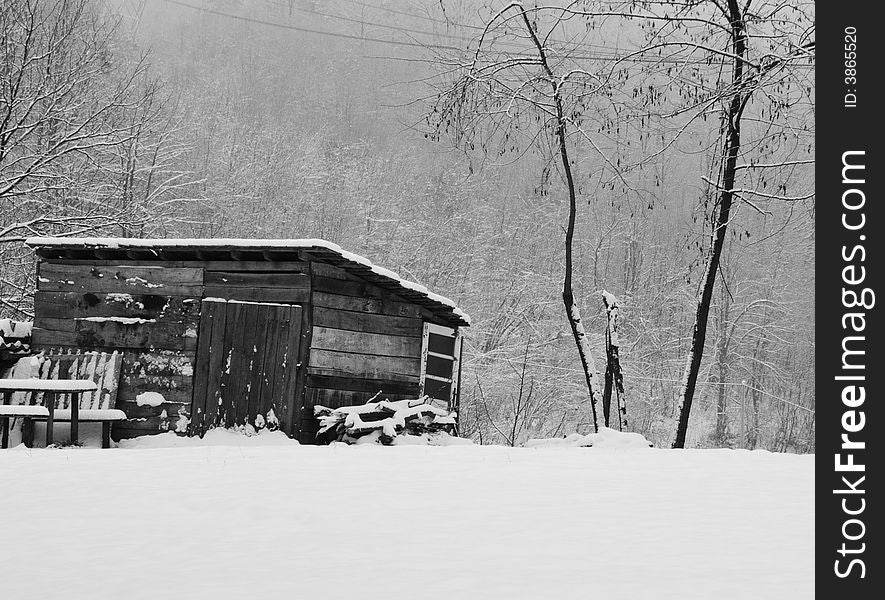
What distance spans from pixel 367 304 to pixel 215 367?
2571 mm

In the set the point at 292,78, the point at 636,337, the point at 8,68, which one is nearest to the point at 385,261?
the point at 636,337

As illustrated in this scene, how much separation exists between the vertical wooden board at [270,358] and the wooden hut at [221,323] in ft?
0.05

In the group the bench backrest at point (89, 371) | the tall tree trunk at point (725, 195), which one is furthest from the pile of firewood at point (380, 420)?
the tall tree trunk at point (725, 195)

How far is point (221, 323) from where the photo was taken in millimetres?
13367

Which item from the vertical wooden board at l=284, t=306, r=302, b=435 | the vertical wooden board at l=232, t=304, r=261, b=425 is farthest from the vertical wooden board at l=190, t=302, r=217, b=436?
the vertical wooden board at l=284, t=306, r=302, b=435

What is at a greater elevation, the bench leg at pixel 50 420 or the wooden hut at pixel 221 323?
the wooden hut at pixel 221 323

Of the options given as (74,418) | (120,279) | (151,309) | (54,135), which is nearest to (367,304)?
(151,309)

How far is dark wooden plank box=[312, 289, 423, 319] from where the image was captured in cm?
1341

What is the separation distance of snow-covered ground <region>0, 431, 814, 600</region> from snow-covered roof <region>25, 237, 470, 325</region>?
5679 millimetres

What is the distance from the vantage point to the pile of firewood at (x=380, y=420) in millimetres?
12938

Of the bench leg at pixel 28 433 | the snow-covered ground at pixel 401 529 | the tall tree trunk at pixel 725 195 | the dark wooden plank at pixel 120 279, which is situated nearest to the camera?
the snow-covered ground at pixel 401 529

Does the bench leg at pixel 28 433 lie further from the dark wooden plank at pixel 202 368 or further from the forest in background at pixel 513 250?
the forest in background at pixel 513 250

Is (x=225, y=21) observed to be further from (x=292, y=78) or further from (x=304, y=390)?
(x=304, y=390)

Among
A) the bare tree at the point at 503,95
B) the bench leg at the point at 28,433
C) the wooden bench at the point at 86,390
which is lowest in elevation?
the bench leg at the point at 28,433
